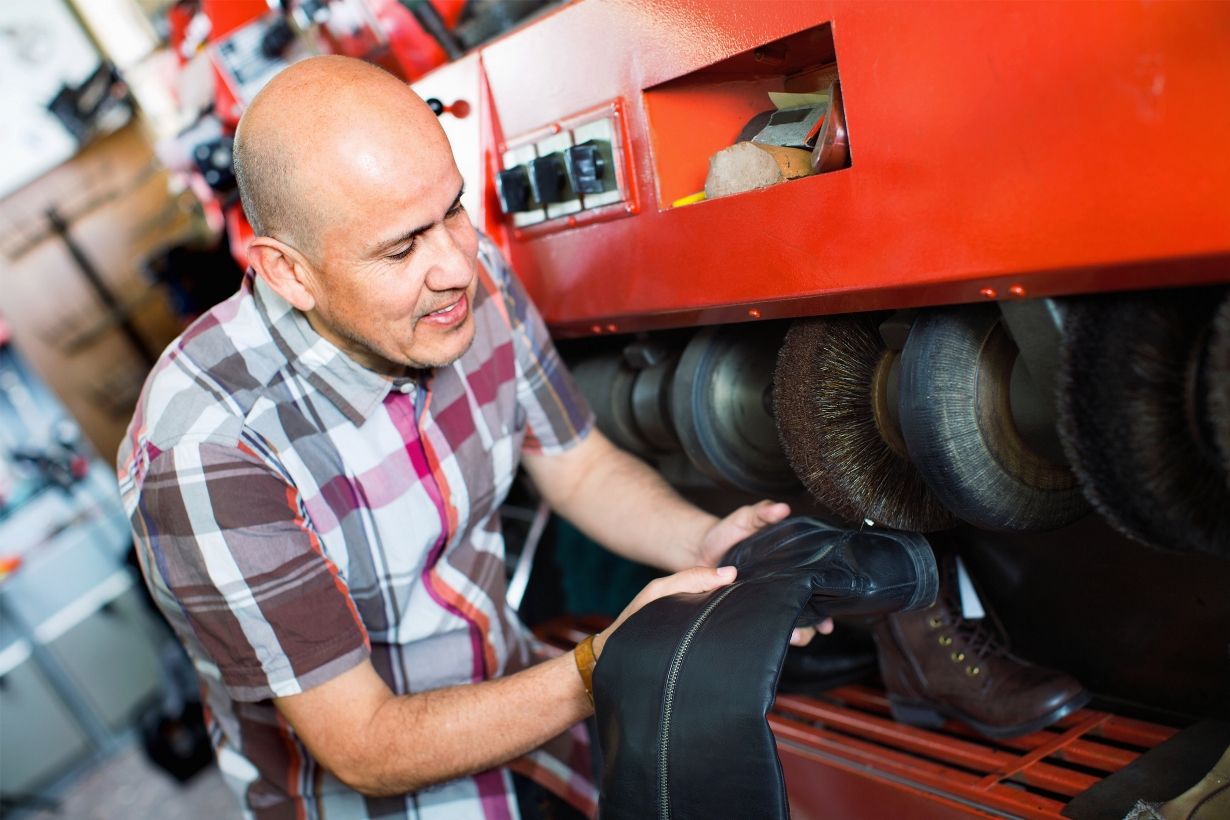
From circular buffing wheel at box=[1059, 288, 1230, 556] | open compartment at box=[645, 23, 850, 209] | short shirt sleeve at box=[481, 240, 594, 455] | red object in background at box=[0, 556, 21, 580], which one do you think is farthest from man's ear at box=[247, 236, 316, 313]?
red object in background at box=[0, 556, 21, 580]

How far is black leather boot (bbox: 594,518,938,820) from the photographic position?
887 mm

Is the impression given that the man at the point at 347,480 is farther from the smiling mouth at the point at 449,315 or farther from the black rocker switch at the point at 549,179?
the black rocker switch at the point at 549,179

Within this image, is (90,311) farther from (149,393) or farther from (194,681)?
(149,393)

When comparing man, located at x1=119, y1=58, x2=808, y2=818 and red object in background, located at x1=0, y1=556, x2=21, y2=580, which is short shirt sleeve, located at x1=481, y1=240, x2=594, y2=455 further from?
red object in background, located at x1=0, y1=556, x2=21, y2=580

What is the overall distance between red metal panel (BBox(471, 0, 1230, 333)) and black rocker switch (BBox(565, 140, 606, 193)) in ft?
0.18

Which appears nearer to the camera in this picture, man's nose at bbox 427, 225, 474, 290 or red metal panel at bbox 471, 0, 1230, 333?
red metal panel at bbox 471, 0, 1230, 333

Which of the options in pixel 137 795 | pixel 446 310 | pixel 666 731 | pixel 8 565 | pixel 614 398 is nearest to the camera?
pixel 666 731

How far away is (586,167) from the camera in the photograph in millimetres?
1183

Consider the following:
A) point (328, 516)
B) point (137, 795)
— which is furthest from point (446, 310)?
point (137, 795)

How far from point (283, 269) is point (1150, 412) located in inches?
34.8

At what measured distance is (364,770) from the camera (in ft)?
3.78

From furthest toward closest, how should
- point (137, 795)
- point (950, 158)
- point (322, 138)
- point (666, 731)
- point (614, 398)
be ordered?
1. point (137, 795)
2. point (614, 398)
3. point (322, 138)
4. point (666, 731)
5. point (950, 158)

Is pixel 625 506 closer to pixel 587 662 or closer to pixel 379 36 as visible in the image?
pixel 587 662

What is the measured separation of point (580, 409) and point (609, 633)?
503 mm
